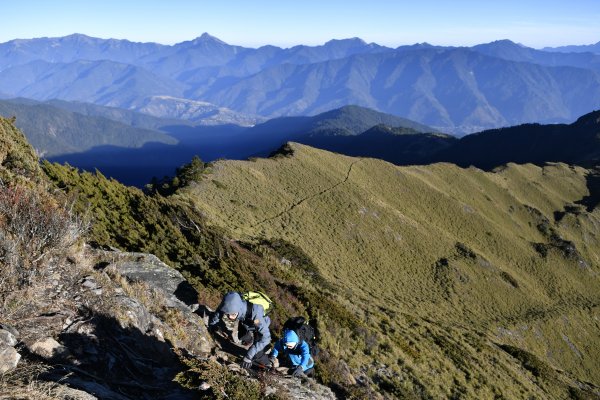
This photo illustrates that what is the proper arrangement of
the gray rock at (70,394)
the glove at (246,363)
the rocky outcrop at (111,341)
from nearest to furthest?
the gray rock at (70,394) < the rocky outcrop at (111,341) < the glove at (246,363)

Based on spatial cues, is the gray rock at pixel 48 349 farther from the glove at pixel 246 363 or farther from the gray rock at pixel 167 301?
the glove at pixel 246 363

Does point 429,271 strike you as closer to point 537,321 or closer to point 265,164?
point 537,321

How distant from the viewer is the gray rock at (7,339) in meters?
7.04

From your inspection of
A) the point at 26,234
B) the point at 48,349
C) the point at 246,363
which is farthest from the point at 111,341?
the point at 26,234

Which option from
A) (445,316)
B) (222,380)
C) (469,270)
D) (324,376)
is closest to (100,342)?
(222,380)

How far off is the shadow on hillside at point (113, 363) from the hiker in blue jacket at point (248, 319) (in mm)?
1686

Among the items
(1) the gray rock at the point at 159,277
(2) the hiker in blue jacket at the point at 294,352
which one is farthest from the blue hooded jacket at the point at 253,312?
(1) the gray rock at the point at 159,277

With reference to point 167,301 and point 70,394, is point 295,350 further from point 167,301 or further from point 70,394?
point 70,394

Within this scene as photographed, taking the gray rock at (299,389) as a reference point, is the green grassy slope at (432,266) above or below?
below

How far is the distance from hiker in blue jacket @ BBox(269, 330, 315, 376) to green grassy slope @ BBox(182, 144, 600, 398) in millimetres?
6321

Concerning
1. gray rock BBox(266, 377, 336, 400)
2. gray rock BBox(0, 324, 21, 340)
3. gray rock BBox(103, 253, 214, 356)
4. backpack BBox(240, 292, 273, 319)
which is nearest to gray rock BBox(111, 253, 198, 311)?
gray rock BBox(103, 253, 214, 356)

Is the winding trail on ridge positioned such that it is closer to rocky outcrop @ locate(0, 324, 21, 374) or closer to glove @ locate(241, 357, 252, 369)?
glove @ locate(241, 357, 252, 369)

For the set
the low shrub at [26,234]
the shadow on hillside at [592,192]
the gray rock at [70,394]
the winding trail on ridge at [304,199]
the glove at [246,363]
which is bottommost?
the shadow on hillside at [592,192]

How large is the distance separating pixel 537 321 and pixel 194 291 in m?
50.8
